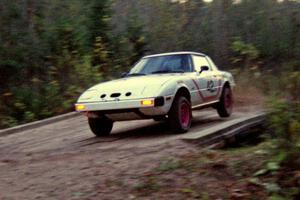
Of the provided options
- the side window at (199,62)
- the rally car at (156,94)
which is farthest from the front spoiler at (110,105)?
the side window at (199,62)

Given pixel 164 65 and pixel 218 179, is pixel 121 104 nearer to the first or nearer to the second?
pixel 164 65

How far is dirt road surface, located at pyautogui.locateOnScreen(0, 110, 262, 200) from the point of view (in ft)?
21.1

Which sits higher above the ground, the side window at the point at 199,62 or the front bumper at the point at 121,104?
the side window at the point at 199,62

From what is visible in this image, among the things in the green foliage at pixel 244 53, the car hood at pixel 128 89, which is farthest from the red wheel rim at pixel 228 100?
the green foliage at pixel 244 53

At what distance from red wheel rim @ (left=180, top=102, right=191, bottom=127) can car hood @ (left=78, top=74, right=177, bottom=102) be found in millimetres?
577

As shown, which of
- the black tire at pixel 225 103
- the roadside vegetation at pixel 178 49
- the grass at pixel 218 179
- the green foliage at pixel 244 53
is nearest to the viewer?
the grass at pixel 218 179

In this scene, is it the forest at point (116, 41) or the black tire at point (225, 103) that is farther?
the forest at point (116, 41)

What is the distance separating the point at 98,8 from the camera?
19.7 m

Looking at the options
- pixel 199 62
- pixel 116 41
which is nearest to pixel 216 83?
pixel 199 62

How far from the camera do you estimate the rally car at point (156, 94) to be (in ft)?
30.0

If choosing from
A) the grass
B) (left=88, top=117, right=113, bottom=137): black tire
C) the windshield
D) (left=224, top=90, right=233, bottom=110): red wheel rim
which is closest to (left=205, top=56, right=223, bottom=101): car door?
(left=224, top=90, right=233, bottom=110): red wheel rim

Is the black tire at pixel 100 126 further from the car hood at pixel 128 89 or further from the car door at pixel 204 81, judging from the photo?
the car door at pixel 204 81

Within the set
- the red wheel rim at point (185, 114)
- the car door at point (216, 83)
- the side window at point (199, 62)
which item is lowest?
the red wheel rim at point (185, 114)

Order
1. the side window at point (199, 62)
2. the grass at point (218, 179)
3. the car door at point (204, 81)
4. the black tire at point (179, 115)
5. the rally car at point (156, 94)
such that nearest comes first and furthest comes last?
1. the grass at point (218, 179)
2. the rally car at point (156, 94)
3. the black tire at point (179, 115)
4. the car door at point (204, 81)
5. the side window at point (199, 62)
